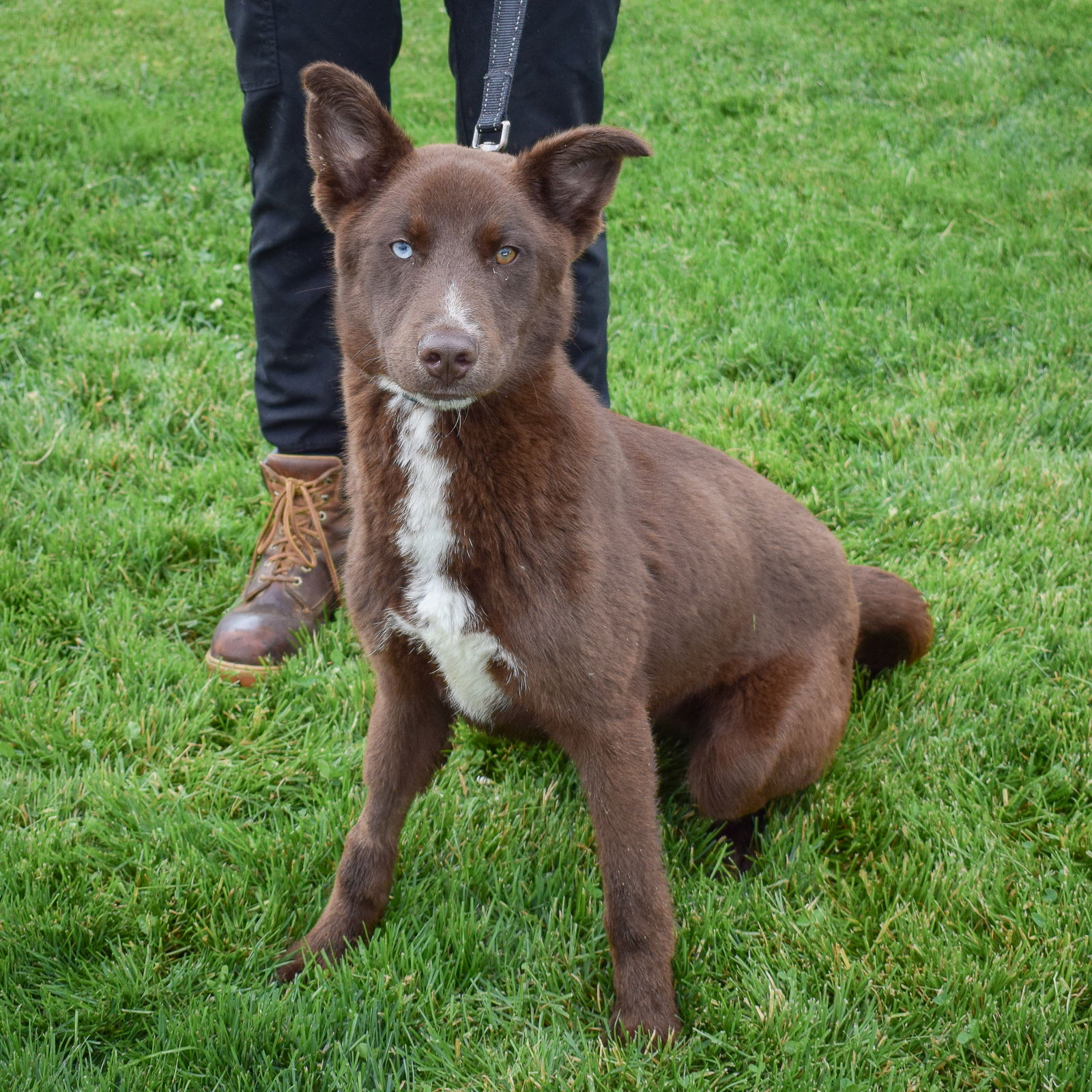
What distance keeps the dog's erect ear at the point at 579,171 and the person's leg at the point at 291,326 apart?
1.08 meters

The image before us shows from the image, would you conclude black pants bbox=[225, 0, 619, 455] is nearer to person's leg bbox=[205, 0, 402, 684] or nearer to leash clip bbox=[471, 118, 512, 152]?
person's leg bbox=[205, 0, 402, 684]

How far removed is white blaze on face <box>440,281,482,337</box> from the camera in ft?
6.79

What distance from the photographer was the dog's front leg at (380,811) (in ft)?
7.95

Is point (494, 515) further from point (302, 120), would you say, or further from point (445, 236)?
point (302, 120)

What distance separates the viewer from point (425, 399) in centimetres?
217

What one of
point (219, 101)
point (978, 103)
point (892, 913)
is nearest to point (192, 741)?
point (892, 913)

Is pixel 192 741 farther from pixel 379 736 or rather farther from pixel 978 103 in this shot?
pixel 978 103

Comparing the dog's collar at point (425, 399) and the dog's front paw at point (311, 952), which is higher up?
the dog's collar at point (425, 399)

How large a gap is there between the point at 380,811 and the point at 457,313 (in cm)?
117

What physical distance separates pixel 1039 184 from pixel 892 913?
219 inches

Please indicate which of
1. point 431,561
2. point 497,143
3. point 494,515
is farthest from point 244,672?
point 497,143

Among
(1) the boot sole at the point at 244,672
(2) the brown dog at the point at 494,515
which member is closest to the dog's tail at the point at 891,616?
(2) the brown dog at the point at 494,515

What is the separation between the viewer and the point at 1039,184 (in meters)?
6.52

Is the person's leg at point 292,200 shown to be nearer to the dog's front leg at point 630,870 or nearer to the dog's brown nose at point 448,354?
the dog's brown nose at point 448,354
